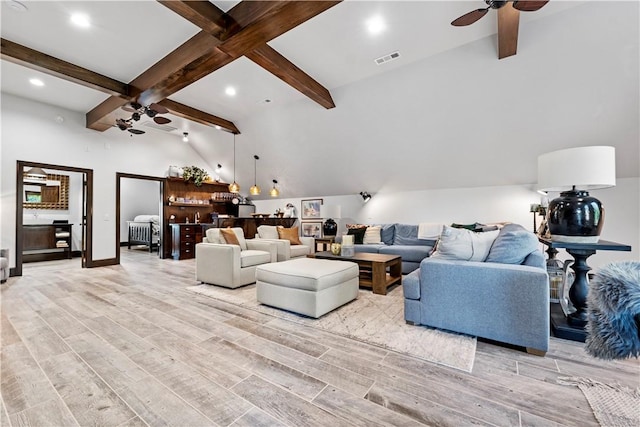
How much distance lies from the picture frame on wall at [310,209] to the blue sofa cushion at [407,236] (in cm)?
245

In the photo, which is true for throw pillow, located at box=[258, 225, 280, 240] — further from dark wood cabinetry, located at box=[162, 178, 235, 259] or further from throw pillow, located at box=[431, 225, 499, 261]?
throw pillow, located at box=[431, 225, 499, 261]

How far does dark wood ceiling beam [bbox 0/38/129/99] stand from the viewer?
3406 millimetres

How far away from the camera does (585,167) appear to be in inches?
86.2

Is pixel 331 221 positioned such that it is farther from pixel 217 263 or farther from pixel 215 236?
pixel 217 263

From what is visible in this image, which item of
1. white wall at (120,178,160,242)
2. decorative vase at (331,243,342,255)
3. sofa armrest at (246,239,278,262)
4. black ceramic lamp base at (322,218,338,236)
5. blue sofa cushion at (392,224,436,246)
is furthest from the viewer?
white wall at (120,178,160,242)

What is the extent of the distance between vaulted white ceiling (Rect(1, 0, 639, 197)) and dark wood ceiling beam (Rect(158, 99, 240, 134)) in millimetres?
193

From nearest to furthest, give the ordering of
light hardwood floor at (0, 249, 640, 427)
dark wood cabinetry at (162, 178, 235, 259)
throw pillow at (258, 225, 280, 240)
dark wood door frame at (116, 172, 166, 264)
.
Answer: light hardwood floor at (0, 249, 640, 427) → throw pillow at (258, 225, 280, 240) → dark wood door frame at (116, 172, 166, 264) → dark wood cabinetry at (162, 178, 235, 259)

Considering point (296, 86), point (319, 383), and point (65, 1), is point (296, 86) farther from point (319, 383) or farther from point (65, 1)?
point (319, 383)

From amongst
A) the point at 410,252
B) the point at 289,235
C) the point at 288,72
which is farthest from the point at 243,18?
the point at 410,252

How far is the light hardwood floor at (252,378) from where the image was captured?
4.82 feet

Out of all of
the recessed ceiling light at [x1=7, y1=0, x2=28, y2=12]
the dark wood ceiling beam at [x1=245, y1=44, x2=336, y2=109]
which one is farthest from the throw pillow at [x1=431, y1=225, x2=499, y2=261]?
the recessed ceiling light at [x1=7, y1=0, x2=28, y2=12]

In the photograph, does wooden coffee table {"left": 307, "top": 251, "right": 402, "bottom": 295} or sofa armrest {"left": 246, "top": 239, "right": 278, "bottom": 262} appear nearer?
wooden coffee table {"left": 307, "top": 251, "right": 402, "bottom": 295}

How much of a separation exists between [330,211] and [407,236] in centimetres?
200

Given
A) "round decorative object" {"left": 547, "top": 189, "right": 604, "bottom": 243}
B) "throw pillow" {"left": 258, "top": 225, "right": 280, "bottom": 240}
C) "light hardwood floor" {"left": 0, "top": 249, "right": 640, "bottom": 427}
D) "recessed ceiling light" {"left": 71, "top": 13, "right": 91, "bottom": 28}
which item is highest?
"recessed ceiling light" {"left": 71, "top": 13, "right": 91, "bottom": 28}
